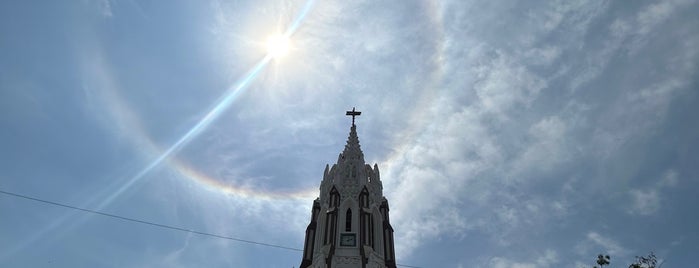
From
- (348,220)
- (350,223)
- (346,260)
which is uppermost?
(348,220)

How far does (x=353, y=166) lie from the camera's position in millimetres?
54000

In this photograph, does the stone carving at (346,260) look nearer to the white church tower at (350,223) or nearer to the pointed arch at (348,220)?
the white church tower at (350,223)

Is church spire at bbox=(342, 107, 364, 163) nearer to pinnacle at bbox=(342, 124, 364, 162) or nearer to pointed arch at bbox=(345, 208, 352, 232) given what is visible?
pinnacle at bbox=(342, 124, 364, 162)

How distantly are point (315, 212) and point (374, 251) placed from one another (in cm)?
788

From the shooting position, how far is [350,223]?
1823 inches

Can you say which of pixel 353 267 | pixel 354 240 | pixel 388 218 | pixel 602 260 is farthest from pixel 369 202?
pixel 602 260

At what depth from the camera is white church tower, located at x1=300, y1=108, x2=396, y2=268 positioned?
1670 inches

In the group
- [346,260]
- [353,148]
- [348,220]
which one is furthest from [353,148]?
[346,260]

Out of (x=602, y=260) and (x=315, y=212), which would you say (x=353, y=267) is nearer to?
(x=315, y=212)

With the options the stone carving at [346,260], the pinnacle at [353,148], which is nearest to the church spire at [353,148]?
the pinnacle at [353,148]

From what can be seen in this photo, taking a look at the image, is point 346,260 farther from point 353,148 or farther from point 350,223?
point 353,148

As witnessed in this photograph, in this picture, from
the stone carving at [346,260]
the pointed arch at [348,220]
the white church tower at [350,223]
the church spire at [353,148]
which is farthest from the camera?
the church spire at [353,148]

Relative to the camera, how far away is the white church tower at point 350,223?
42406mm

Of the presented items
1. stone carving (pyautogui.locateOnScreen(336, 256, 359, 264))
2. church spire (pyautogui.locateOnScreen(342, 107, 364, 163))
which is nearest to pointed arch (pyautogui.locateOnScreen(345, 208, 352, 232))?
stone carving (pyautogui.locateOnScreen(336, 256, 359, 264))
